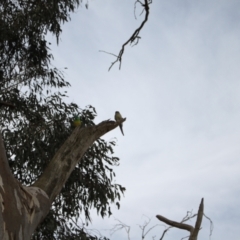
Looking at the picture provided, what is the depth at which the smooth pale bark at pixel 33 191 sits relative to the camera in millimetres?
1717

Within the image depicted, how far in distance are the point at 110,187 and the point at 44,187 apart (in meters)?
2.98

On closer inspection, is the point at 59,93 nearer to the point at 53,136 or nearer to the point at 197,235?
the point at 53,136

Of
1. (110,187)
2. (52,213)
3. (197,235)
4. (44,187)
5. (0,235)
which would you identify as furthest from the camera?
(110,187)

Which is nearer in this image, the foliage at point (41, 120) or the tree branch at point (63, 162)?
the tree branch at point (63, 162)

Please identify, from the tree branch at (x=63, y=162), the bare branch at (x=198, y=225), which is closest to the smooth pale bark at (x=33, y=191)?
the tree branch at (x=63, y=162)

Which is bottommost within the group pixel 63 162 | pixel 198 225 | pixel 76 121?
pixel 198 225

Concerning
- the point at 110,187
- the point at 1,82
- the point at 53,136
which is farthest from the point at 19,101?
the point at 110,187

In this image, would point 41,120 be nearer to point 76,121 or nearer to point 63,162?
point 76,121

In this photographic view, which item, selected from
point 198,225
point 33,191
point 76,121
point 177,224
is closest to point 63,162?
point 33,191

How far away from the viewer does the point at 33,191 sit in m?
1.98

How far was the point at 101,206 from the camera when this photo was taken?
4898 millimetres

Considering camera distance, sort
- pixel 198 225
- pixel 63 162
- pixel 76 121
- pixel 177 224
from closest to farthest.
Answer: pixel 198 225
pixel 177 224
pixel 63 162
pixel 76 121

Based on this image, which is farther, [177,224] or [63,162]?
[63,162]

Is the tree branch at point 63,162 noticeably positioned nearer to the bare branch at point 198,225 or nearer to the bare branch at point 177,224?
the bare branch at point 177,224
